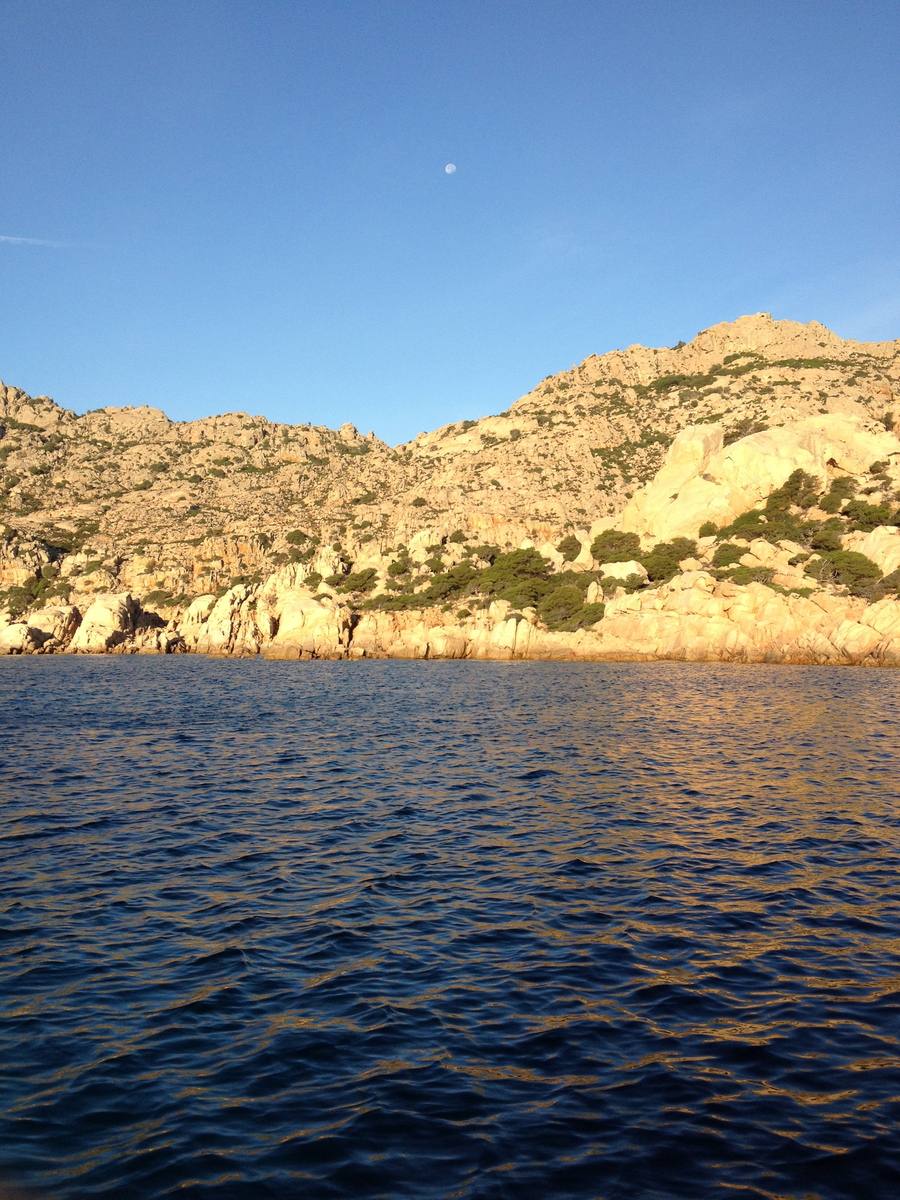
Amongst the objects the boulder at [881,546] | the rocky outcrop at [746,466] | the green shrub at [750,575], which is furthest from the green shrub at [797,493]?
the green shrub at [750,575]

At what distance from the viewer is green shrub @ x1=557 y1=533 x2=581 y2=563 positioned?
114m

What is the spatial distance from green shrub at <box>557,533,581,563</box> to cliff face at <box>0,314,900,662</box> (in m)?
0.73

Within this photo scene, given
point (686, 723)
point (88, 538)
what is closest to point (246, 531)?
point (88, 538)

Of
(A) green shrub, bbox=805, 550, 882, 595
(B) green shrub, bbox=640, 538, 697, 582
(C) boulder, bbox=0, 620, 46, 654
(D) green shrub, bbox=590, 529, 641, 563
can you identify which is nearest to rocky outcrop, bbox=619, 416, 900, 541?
(D) green shrub, bbox=590, 529, 641, 563

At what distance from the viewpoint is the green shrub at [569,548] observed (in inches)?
4498

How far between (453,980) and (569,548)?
108 metres

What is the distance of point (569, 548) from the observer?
11806 centimetres

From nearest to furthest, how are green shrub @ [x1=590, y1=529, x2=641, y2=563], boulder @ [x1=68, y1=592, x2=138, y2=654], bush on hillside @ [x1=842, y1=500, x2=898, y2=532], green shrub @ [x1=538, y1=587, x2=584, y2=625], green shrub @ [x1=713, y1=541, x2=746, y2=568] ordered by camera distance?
green shrub @ [x1=713, y1=541, x2=746, y2=568] → bush on hillside @ [x1=842, y1=500, x2=898, y2=532] → green shrub @ [x1=538, y1=587, x2=584, y2=625] → green shrub @ [x1=590, y1=529, x2=641, y2=563] → boulder @ [x1=68, y1=592, x2=138, y2=654]

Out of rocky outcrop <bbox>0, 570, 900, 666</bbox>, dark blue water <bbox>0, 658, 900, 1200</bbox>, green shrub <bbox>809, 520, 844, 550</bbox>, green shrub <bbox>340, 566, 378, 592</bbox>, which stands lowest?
dark blue water <bbox>0, 658, 900, 1200</bbox>

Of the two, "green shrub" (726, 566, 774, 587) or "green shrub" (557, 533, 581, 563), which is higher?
"green shrub" (557, 533, 581, 563)

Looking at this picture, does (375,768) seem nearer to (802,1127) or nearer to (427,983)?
(427,983)

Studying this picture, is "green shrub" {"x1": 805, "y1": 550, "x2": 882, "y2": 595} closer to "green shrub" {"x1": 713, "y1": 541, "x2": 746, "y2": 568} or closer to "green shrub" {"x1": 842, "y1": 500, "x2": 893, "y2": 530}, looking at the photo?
"green shrub" {"x1": 713, "y1": 541, "x2": 746, "y2": 568}

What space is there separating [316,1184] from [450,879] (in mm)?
9276

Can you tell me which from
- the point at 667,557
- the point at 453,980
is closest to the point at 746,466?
the point at 667,557
